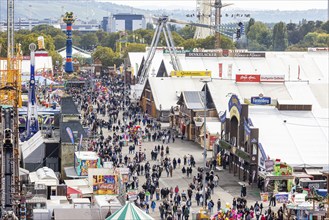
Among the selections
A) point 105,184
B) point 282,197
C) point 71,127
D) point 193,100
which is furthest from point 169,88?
point 105,184

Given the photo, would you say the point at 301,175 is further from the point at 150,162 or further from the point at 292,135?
the point at 150,162

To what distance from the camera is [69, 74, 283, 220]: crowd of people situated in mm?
50381

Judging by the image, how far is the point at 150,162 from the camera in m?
66.1

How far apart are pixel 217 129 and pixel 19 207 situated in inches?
1264

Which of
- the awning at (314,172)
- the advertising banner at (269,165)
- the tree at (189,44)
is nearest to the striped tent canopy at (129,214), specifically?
the advertising banner at (269,165)

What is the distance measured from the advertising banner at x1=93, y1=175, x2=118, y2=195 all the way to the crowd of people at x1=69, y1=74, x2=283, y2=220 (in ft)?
5.18

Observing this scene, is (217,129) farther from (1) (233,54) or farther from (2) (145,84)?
(1) (233,54)

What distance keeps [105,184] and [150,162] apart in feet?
55.1

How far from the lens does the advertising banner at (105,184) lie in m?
49.2

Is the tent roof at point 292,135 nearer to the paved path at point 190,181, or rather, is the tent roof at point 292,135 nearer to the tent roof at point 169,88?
the paved path at point 190,181

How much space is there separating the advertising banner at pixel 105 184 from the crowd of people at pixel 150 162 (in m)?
1.58

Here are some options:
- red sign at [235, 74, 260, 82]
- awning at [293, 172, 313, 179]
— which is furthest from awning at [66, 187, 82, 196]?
red sign at [235, 74, 260, 82]

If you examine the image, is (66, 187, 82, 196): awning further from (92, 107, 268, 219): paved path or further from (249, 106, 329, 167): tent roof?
(249, 106, 329, 167): tent roof

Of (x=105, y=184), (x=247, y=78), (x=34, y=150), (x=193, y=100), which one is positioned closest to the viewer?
(x=105, y=184)
